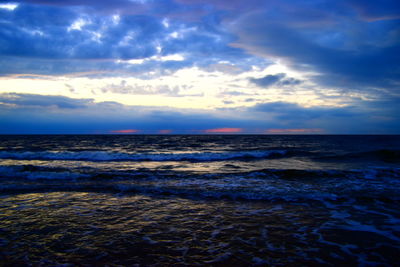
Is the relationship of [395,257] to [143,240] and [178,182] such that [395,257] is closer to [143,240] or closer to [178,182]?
[143,240]

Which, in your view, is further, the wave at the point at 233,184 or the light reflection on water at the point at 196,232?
the wave at the point at 233,184

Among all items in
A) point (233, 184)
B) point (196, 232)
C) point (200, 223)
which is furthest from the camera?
point (233, 184)

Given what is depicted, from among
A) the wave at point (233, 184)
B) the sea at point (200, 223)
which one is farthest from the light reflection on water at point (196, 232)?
the wave at point (233, 184)

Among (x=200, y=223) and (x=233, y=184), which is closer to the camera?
(x=200, y=223)

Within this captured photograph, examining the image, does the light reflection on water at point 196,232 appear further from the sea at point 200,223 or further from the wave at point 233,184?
the wave at point 233,184

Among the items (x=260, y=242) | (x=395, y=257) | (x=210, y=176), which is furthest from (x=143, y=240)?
(x=210, y=176)

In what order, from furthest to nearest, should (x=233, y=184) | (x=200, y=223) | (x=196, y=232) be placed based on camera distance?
(x=233, y=184)
(x=200, y=223)
(x=196, y=232)

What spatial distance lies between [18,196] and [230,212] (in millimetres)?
8168

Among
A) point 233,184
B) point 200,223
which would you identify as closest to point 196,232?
point 200,223

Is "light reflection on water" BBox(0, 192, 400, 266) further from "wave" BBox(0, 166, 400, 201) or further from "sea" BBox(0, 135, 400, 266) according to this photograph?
"wave" BBox(0, 166, 400, 201)

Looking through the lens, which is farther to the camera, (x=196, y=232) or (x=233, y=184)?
(x=233, y=184)

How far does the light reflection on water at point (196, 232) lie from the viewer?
4277mm

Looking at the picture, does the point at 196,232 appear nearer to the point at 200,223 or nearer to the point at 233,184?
the point at 200,223

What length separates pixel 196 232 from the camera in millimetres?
5410
